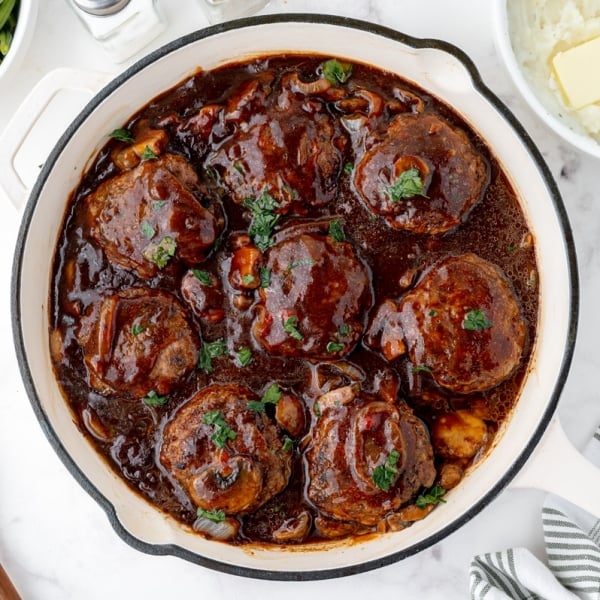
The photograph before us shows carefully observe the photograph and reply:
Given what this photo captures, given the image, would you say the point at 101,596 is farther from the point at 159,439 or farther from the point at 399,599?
the point at 399,599

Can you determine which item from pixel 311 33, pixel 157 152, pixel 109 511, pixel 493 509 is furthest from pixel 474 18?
pixel 109 511

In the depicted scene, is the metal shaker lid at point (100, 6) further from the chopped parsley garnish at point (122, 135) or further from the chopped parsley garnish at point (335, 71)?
the chopped parsley garnish at point (335, 71)

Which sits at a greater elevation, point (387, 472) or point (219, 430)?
point (219, 430)

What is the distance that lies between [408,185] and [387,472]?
64.3 inches

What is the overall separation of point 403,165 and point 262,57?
113 cm

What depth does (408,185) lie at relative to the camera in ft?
15.3

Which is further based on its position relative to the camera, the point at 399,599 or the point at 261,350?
the point at 399,599

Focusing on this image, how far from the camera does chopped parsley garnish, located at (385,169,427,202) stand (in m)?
4.66

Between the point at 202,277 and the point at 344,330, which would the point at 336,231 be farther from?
the point at 202,277

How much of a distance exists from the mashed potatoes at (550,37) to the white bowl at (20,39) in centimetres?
300

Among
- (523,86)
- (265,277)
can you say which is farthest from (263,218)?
(523,86)

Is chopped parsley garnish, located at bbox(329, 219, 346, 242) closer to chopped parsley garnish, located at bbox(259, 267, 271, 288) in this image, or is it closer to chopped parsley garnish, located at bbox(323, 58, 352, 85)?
chopped parsley garnish, located at bbox(259, 267, 271, 288)

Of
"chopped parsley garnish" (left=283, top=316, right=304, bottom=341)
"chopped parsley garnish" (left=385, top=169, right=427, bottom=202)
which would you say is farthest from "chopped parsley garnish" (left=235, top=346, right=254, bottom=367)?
"chopped parsley garnish" (left=385, top=169, right=427, bottom=202)

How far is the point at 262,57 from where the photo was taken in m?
5.00
